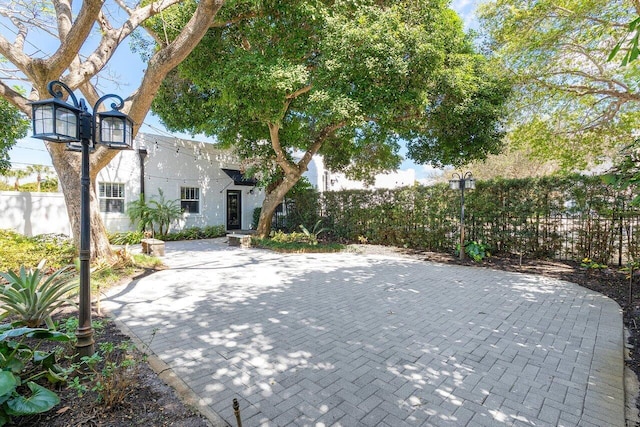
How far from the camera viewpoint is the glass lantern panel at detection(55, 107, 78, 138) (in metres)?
2.61

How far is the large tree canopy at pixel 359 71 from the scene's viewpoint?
7.46 metres

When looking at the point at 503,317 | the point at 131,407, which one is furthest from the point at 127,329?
the point at 503,317

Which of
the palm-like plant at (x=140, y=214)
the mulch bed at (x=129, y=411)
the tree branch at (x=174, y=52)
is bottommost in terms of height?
the mulch bed at (x=129, y=411)

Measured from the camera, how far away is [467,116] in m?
8.37

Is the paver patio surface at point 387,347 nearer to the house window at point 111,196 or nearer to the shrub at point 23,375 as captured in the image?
the shrub at point 23,375

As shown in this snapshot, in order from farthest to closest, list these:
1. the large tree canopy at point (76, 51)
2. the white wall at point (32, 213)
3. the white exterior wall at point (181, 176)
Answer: the white exterior wall at point (181, 176) → the white wall at point (32, 213) → the large tree canopy at point (76, 51)

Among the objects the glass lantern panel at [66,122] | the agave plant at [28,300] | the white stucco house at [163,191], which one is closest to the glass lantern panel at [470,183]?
the glass lantern panel at [66,122]

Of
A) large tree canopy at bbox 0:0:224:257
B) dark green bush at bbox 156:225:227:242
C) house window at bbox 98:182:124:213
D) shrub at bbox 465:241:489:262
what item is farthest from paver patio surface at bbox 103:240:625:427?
house window at bbox 98:182:124:213

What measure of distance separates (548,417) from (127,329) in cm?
446

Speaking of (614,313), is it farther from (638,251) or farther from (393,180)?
(393,180)

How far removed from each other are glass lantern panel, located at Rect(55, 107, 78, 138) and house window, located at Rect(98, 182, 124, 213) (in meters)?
10.9

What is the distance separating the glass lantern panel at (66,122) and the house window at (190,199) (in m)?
11.7

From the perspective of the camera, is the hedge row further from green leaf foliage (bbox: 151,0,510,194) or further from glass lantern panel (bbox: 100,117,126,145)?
glass lantern panel (bbox: 100,117,126,145)

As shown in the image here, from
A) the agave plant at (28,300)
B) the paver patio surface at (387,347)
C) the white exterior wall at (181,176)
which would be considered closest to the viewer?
the paver patio surface at (387,347)
